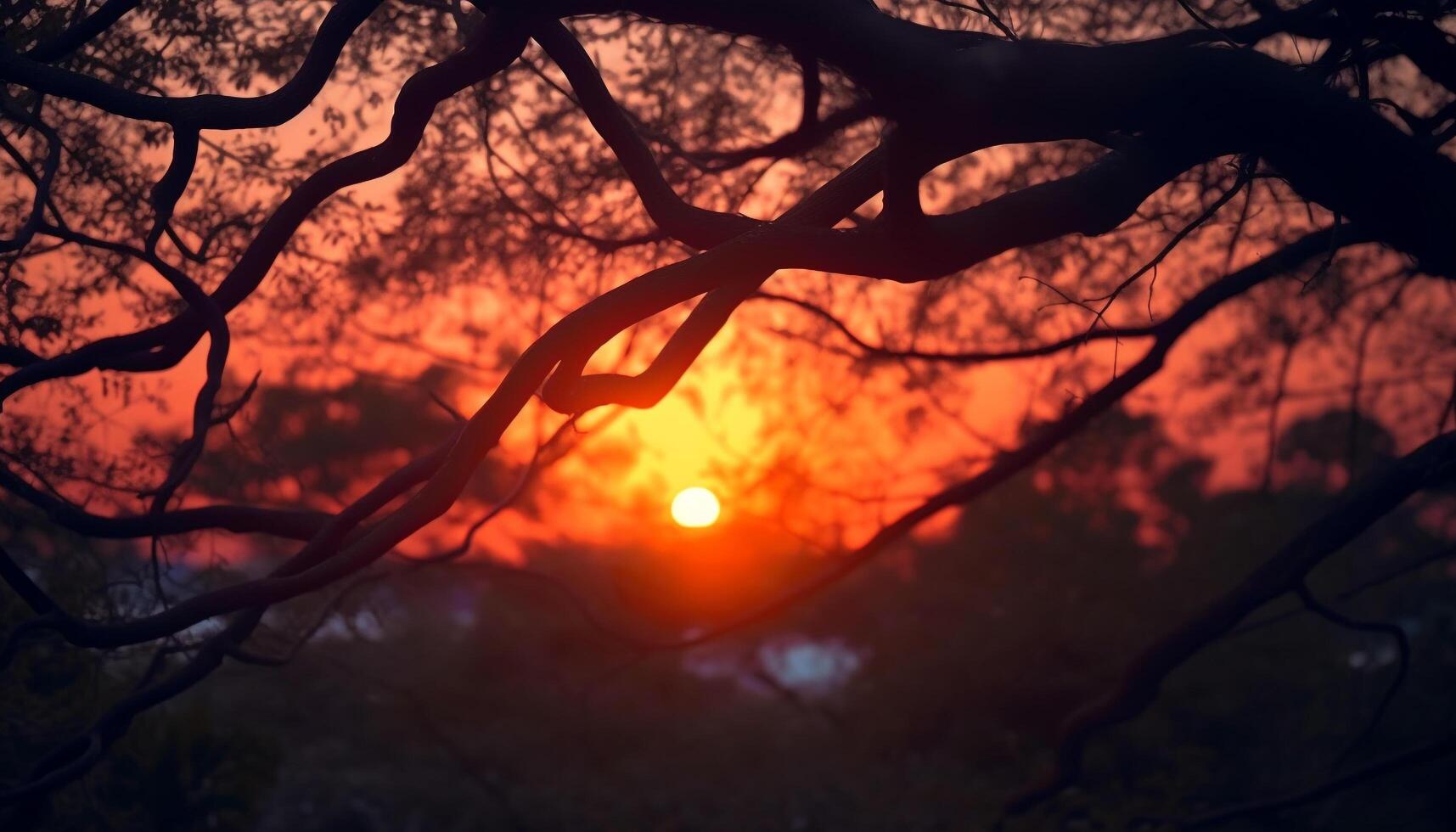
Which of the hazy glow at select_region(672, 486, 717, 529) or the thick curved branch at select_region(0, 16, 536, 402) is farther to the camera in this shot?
the hazy glow at select_region(672, 486, 717, 529)

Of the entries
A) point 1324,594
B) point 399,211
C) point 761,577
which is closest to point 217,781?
point 399,211

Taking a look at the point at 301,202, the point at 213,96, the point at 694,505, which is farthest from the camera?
the point at 694,505

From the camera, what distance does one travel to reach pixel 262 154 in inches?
222

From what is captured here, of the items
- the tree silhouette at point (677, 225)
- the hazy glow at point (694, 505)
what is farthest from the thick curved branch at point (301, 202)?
the hazy glow at point (694, 505)

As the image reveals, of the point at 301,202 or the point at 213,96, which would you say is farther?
the point at 301,202

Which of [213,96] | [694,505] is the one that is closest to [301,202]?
[213,96]

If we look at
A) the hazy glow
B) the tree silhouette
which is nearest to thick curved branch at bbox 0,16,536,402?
the tree silhouette

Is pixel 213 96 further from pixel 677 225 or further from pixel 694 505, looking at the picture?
pixel 694 505

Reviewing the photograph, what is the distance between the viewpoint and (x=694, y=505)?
9.75 metres

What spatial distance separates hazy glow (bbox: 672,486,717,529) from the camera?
9.02m

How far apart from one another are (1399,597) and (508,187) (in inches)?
402

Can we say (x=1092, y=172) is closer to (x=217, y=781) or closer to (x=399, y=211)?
(x=399, y=211)

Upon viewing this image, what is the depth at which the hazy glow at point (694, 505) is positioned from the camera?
9.02 metres

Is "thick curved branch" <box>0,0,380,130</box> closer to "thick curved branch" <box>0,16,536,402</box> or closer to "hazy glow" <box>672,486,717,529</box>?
"thick curved branch" <box>0,16,536,402</box>
